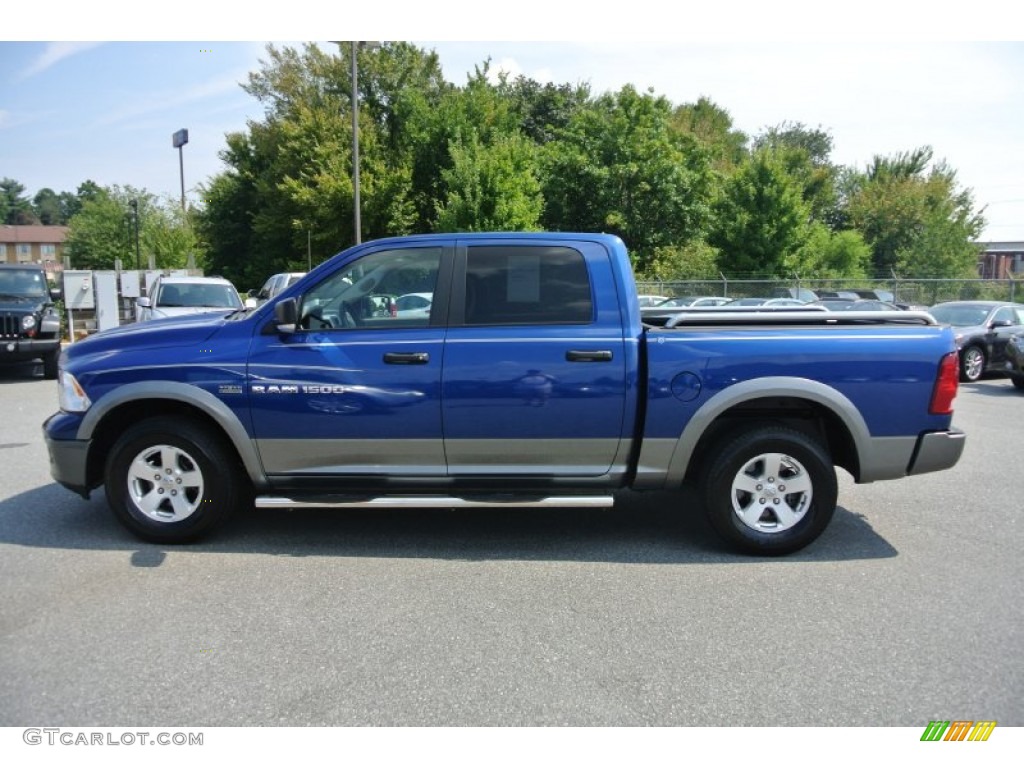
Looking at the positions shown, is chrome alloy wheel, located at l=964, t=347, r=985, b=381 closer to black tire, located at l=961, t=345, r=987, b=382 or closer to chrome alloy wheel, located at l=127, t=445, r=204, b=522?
black tire, located at l=961, t=345, r=987, b=382

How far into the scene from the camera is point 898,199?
49.7m

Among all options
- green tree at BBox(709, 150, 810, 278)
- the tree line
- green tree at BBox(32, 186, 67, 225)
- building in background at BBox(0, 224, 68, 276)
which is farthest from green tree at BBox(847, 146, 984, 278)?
green tree at BBox(32, 186, 67, 225)

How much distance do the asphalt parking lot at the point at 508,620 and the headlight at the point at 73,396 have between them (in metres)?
0.87

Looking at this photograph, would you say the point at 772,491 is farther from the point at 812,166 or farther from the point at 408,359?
the point at 812,166

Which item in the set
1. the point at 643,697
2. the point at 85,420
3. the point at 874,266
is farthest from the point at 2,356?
the point at 874,266

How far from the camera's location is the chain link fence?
27.6 meters

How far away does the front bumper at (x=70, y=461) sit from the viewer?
202 inches

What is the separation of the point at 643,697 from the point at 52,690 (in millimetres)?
2447

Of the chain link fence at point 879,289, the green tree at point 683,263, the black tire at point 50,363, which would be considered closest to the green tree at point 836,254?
the green tree at point 683,263

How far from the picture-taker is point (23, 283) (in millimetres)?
14320

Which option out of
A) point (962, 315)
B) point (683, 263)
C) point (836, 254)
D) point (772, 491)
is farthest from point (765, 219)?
point (772, 491)

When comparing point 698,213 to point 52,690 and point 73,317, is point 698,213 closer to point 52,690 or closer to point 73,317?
point 73,317

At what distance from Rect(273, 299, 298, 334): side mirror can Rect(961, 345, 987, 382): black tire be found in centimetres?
1372

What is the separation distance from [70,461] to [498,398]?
2772 millimetres
